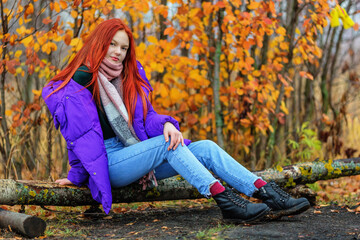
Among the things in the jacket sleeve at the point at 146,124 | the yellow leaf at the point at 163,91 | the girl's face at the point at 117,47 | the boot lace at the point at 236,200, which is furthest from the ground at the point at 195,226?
the yellow leaf at the point at 163,91

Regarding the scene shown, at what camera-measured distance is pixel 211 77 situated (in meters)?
4.82

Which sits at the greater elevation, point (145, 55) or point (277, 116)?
point (145, 55)

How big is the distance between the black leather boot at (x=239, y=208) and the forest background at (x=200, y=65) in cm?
177

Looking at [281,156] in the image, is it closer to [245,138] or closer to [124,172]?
[245,138]

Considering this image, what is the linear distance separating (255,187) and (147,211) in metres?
1.20

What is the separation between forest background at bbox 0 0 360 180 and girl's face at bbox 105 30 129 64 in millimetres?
859

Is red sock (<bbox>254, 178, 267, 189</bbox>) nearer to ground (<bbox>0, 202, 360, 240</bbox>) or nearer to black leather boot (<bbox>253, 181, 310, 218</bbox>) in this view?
black leather boot (<bbox>253, 181, 310, 218</bbox>)

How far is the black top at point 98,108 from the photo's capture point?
2914 mm


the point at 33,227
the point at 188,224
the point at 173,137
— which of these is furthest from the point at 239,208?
the point at 33,227

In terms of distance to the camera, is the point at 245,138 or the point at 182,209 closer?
the point at 182,209

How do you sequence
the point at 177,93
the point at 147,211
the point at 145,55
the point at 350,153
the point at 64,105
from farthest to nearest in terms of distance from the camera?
the point at 350,153 < the point at 177,93 < the point at 145,55 < the point at 147,211 < the point at 64,105

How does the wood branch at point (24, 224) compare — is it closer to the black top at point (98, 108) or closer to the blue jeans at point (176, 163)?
the blue jeans at point (176, 163)

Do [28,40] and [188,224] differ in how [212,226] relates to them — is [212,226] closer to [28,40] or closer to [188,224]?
[188,224]

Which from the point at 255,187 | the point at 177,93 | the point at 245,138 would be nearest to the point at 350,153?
the point at 245,138
